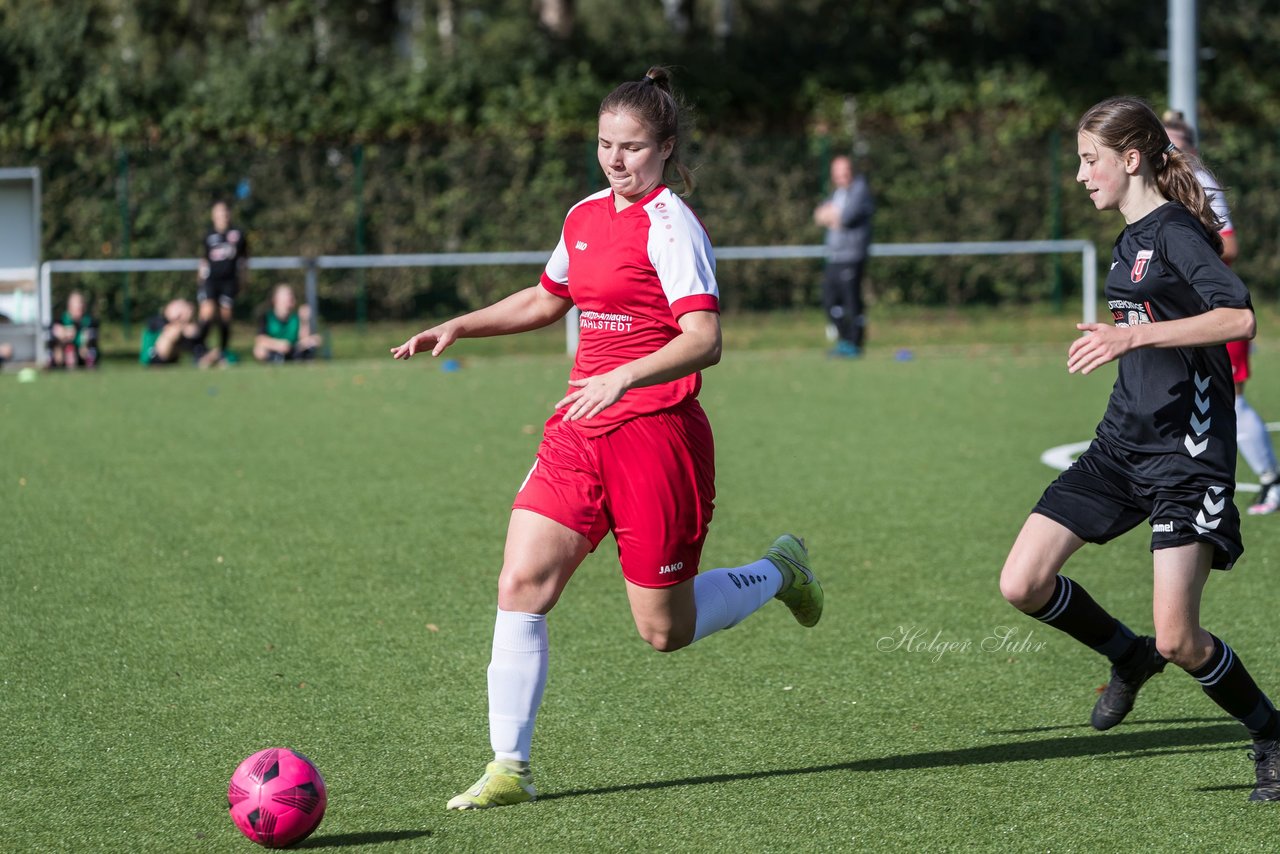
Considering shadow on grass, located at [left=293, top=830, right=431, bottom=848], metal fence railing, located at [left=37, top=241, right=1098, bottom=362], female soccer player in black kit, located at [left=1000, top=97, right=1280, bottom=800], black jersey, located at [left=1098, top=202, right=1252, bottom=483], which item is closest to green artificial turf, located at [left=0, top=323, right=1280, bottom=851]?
shadow on grass, located at [left=293, top=830, right=431, bottom=848]

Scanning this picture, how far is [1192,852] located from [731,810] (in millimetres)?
1155

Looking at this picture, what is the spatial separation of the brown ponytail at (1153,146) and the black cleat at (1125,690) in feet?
4.16

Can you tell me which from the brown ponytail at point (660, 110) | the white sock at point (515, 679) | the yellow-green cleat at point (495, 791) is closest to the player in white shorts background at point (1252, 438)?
the brown ponytail at point (660, 110)

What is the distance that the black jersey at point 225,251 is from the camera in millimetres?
17688

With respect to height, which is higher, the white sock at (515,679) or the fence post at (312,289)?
the fence post at (312,289)

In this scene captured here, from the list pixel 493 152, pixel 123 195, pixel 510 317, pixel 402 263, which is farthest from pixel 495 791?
pixel 123 195

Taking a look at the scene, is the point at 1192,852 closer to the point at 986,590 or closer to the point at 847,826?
the point at 847,826

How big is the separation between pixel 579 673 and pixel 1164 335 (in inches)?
97.7

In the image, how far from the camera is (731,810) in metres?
4.27

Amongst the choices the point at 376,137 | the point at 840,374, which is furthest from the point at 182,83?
the point at 840,374

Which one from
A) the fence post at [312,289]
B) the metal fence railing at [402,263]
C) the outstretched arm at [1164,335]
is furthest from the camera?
the fence post at [312,289]

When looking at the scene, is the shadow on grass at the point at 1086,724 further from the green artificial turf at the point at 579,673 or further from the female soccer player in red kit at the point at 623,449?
the female soccer player in red kit at the point at 623,449

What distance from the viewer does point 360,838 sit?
4.07 m

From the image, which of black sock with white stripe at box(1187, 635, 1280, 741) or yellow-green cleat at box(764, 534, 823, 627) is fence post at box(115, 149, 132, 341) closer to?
yellow-green cleat at box(764, 534, 823, 627)
